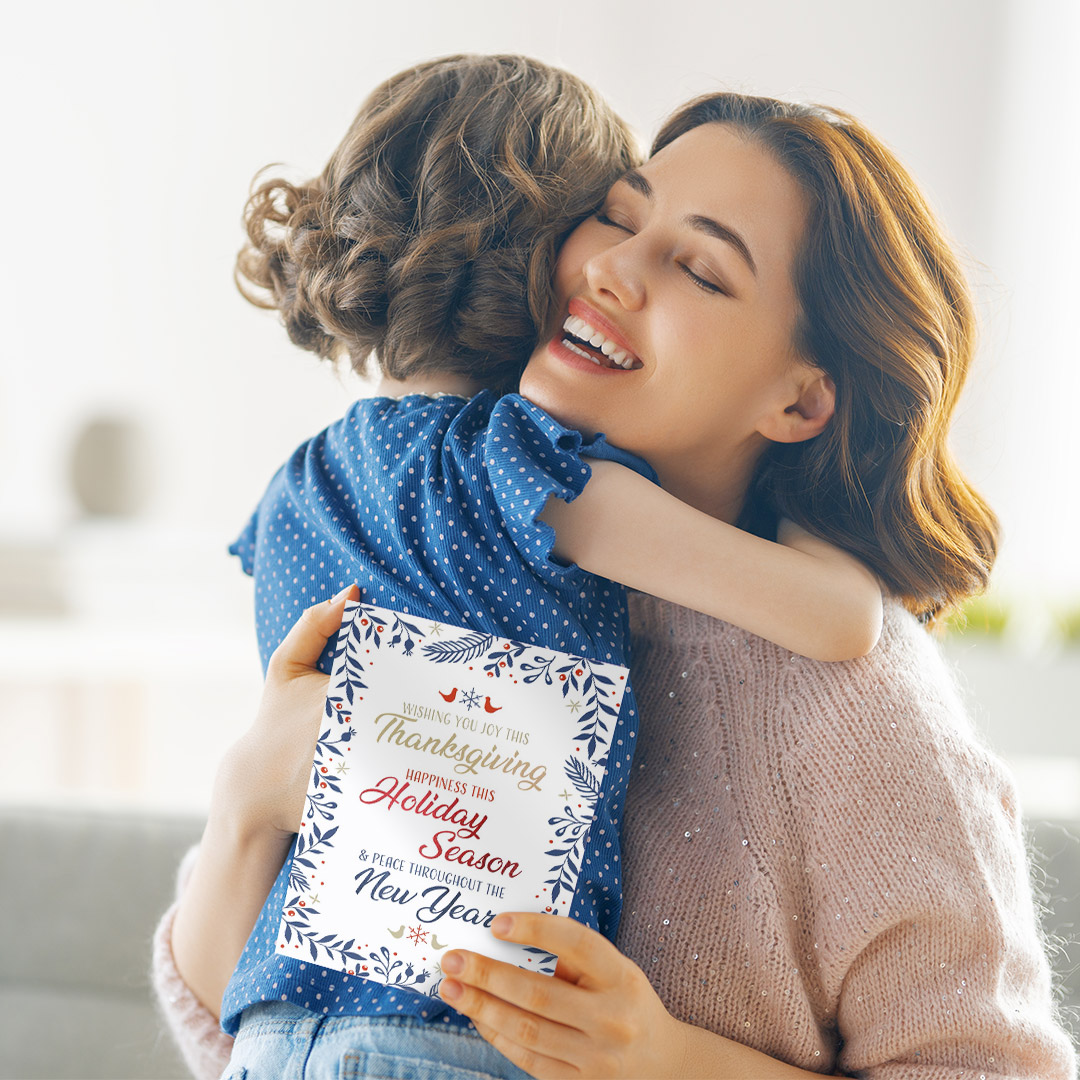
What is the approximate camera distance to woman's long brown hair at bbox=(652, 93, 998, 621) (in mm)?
816

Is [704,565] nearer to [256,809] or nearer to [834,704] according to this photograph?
[834,704]

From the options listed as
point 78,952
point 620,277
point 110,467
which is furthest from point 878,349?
point 110,467

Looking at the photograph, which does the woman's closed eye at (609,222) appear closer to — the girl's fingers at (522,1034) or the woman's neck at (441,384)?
the woman's neck at (441,384)

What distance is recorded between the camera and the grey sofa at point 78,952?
1.35 metres

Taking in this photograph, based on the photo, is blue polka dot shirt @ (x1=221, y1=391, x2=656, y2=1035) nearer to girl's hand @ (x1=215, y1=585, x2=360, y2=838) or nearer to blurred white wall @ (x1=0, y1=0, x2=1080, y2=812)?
girl's hand @ (x1=215, y1=585, x2=360, y2=838)

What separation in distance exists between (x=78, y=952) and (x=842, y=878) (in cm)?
105

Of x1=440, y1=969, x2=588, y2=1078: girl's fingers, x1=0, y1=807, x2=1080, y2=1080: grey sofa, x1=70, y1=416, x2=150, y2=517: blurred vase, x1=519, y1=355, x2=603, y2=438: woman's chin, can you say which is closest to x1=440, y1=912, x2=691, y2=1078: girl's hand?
x1=440, y1=969, x2=588, y2=1078: girl's fingers

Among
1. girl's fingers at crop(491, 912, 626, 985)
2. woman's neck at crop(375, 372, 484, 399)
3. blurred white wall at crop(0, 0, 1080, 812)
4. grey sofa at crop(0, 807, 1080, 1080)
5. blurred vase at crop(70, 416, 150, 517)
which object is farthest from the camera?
blurred white wall at crop(0, 0, 1080, 812)

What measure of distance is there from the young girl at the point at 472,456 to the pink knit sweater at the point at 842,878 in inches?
2.2

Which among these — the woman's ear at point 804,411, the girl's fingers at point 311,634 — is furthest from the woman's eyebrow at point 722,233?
the girl's fingers at point 311,634

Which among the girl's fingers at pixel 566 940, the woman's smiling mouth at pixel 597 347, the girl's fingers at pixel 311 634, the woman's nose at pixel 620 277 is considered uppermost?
the woman's nose at pixel 620 277

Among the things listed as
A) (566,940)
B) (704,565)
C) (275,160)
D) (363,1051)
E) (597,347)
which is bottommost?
(363,1051)

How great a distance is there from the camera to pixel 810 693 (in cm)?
83

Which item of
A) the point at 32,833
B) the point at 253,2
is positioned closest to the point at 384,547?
the point at 32,833
